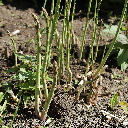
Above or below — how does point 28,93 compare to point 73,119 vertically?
above

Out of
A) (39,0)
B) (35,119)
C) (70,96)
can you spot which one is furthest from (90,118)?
(39,0)

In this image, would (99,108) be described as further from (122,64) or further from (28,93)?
(122,64)

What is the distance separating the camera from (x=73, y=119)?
176 cm

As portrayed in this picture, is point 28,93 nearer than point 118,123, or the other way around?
point 118,123

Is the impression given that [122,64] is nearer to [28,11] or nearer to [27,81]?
[27,81]

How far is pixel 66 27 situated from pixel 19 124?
3.23ft

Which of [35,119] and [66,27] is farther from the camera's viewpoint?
[66,27]

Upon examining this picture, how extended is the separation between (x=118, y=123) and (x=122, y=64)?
0.97 metres

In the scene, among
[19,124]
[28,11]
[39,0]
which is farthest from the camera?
[39,0]

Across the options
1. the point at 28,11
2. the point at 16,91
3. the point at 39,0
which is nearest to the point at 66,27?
the point at 16,91

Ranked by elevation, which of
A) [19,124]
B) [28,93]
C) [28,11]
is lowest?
[19,124]

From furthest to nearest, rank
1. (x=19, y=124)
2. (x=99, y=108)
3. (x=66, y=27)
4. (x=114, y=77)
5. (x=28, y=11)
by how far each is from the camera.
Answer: (x=28, y=11) → (x=114, y=77) → (x=66, y=27) → (x=99, y=108) → (x=19, y=124)

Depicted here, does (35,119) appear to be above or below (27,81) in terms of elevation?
below

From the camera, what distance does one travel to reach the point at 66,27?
6.62 ft
